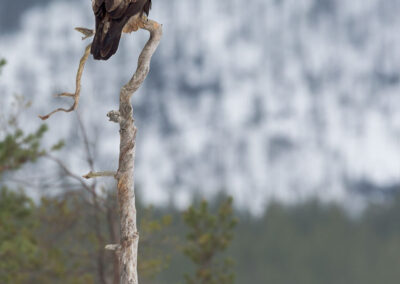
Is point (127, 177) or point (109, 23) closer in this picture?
point (109, 23)

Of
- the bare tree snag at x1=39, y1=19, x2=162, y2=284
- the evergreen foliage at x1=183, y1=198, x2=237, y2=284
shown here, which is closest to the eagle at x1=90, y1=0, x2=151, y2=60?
the bare tree snag at x1=39, y1=19, x2=162, y2=284

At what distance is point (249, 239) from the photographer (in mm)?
129000

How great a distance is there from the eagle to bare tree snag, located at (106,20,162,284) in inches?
19.0

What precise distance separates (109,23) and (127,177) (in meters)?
1.39

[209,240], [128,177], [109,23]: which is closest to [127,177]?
[128,177]

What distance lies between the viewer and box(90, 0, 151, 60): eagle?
17.2ft

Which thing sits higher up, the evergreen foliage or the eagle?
the evergreen foliage

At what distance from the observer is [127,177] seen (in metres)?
5.78

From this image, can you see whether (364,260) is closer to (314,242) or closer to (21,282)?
(314,242)

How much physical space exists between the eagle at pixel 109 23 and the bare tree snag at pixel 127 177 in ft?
1.59

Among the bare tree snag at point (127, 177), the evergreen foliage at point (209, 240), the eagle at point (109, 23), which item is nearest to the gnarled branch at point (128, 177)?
the bare tree snag at point (127, 177)

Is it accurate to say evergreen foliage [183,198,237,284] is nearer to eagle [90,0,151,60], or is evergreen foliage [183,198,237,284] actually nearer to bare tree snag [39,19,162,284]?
bare tree snag [39,19,162,284]

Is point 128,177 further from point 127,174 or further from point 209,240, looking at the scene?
point 209,240

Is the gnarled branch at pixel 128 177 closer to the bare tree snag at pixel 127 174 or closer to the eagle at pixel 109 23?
the bare tree snag at pixel 127 174
